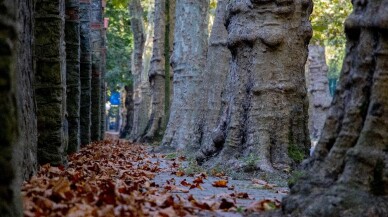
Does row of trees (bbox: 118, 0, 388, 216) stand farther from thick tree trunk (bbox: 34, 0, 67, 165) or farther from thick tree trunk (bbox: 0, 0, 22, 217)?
thick tree trunk (bbox: 34, 0, 67, 165)

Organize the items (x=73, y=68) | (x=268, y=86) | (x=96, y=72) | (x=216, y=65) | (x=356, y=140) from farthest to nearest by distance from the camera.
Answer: (x=96, y=72) → (x=216, y=65) → (x=73, y=68) → (x=268, y=86) → (x=356, y=140)

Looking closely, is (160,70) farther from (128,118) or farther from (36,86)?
(128,118)

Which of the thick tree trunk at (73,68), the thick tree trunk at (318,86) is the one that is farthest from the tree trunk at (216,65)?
the thick tree trunk at (318,86)

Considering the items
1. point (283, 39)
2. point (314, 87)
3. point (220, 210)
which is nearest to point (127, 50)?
point (314, 87)

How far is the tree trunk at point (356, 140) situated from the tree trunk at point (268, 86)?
11.3 ft

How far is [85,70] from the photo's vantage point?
1473 cm

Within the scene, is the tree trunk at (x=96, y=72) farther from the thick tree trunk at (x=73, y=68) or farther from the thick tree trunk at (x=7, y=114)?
the thick tree trunk at (x=7, y=114)

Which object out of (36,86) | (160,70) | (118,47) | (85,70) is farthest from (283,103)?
(118,47)

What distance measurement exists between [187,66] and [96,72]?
16.3 feet

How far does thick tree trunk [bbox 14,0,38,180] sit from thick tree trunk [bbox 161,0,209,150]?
7.31 m

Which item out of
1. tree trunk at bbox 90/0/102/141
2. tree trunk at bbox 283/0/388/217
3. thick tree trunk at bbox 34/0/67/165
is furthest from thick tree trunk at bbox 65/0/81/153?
tree trunk at bbox 90/0/102/141

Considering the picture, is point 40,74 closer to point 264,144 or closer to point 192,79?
point 264,144

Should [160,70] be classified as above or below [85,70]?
above

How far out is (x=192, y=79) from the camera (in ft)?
46.0
